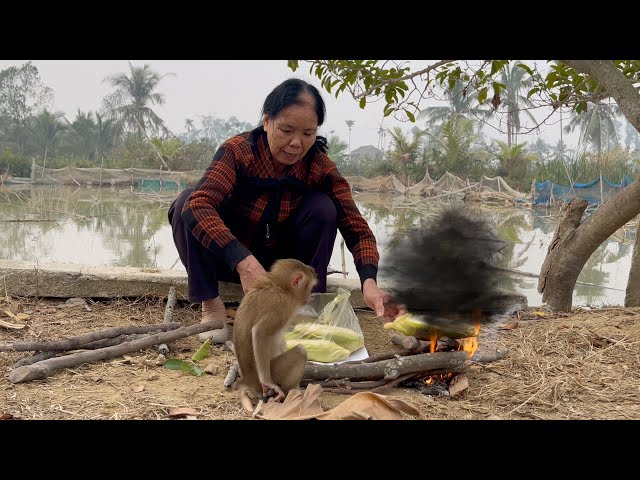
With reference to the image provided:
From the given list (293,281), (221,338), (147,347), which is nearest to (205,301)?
(221,338)

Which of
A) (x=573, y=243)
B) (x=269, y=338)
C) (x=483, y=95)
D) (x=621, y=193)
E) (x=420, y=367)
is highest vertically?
(x=483, y=95)

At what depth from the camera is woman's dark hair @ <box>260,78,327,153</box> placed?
3451mm

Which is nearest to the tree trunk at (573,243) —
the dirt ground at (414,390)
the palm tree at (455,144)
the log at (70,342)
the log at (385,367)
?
the dirt ground at (414,390)

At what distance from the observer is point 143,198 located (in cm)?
2691

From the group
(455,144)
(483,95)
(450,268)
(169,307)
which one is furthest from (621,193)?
(455,144)

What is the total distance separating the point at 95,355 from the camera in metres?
3.32

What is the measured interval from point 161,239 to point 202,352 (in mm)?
10092

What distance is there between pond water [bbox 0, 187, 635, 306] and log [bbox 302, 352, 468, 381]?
2.30 ft

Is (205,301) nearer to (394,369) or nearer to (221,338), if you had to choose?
Result: (221,338)

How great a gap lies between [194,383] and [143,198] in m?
25.3

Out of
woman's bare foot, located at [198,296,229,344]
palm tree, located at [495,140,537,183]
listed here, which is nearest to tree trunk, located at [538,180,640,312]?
woman's bare foot, located at [198,296,229,344]

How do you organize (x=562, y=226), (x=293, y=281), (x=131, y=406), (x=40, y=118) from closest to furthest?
(x=131, y=406)
(x=293, y=281)
(x=562, y=226)
(x=40, y=118)

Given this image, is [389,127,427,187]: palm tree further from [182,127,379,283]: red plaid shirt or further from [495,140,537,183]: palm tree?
[182,127,379,283]: red plaid shirt

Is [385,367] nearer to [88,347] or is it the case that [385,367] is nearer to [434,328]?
[434,328]
